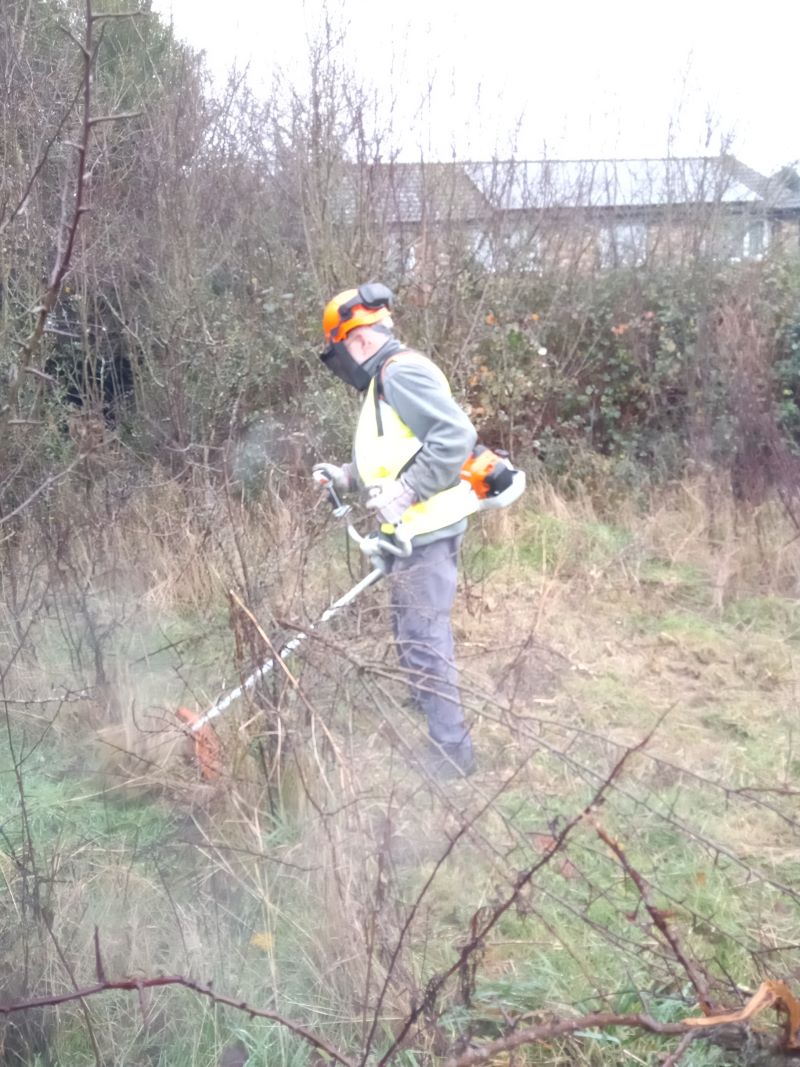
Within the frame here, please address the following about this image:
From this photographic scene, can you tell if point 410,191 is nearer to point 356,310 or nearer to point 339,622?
point 356,310

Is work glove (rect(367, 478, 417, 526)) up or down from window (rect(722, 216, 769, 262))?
down

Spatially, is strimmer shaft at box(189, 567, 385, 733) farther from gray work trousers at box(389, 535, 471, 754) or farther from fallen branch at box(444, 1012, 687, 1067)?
fallen branch at box(444, 1012, 687, 1067)

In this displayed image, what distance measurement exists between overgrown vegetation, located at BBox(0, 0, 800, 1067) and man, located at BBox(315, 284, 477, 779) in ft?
0.99

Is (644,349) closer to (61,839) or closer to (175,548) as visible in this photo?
(175,548)

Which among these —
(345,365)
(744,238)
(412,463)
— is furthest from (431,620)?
(744,238)

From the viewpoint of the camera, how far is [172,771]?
359 cm

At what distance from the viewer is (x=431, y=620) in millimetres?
3916

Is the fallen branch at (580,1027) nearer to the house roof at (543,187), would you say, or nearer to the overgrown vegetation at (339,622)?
the overgrown vegetation at (339,622)

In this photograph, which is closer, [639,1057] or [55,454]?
[639,1057]

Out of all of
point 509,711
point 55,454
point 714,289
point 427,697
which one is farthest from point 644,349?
point 509,711

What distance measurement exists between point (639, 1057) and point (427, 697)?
1370mm

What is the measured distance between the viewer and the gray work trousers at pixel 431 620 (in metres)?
3.68

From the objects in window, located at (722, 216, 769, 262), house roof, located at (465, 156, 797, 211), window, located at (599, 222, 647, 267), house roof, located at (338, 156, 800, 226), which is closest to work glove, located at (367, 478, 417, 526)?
house roof, located at (338, 156, 800, 226)

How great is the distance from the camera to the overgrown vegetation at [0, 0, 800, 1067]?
2.57 metres
